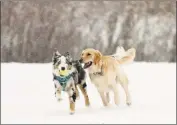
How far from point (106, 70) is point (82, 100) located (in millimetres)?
124

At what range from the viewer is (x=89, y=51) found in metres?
1.40

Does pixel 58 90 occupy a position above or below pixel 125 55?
below

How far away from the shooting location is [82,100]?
1.49 metres

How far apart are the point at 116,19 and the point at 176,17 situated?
20 centimetres

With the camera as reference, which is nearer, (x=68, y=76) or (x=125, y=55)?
(x=68, y=76)

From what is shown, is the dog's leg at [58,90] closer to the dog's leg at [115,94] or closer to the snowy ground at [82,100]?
the snowy ground at [82,100]

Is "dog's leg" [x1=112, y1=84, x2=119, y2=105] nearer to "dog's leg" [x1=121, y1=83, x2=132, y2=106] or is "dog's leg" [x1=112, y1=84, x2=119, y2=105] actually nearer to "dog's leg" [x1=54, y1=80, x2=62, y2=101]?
"dog's leg" [x1=121, y1=83, x2=132, y2=106]

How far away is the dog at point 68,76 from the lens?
138 cm

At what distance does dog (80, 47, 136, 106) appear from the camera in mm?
1410

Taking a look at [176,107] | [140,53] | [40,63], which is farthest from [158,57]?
[40,63]

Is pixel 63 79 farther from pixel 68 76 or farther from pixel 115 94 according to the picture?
pixel 115 94

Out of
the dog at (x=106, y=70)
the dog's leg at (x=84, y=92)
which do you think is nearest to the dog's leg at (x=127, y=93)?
the dog at (x=106, y=70)

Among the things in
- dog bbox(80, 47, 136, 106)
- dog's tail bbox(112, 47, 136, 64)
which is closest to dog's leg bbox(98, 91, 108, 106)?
dog bbox(80, 47, 136, 106)

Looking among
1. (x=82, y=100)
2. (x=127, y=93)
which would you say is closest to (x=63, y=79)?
(x=82, y=100)
